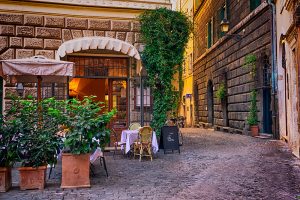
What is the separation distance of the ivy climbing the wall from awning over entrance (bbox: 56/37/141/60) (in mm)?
756

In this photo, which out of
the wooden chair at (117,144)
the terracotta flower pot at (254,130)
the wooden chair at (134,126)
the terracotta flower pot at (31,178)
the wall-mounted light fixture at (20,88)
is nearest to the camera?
the terracotta flower pot at (31,178)

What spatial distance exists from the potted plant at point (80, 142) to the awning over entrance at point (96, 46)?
464cm

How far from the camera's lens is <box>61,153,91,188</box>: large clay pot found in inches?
252

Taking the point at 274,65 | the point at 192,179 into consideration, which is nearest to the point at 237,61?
the point at 274,65

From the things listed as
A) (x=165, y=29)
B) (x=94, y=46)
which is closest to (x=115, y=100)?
(x=94, y=46)

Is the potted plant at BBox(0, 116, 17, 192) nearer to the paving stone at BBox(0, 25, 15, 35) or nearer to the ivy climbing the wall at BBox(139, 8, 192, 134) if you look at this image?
the paving stone at BBox(0, 25, 15, 35)

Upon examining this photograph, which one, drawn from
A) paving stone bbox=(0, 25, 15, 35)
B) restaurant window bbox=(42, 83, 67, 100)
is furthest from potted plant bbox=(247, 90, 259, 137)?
paving stone bbox=(0, 25, 15, 35)

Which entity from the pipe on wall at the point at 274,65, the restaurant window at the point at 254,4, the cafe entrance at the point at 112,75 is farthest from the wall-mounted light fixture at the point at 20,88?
the restaurant window at the point at 254,4

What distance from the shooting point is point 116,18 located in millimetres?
11906

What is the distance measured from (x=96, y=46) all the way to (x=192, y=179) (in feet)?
18.6

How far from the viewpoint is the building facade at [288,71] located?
33.6ft

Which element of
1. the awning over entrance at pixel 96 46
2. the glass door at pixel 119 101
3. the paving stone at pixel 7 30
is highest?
the paving stone at pixel 7 30

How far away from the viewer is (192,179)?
23.5 ft

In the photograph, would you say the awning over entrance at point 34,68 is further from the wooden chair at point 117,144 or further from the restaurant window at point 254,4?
the restaurant window at point 254,4
